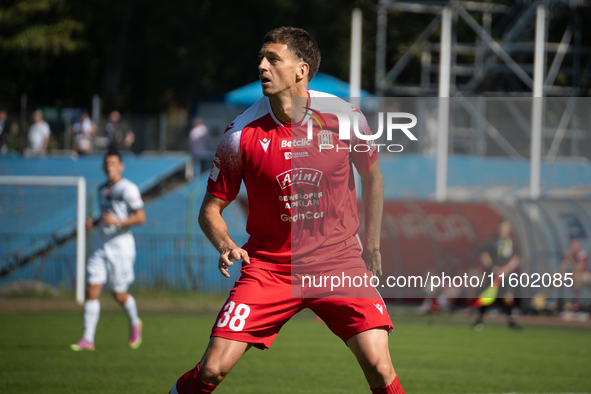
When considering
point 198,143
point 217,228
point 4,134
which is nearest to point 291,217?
point 217,228

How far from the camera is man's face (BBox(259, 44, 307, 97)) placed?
4918 millimetres

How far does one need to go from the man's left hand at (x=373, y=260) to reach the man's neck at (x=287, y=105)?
990 millimetres

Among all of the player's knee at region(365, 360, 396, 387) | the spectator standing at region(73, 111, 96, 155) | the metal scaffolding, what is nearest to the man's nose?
the player's knee at region(365, 360, 396, 387)

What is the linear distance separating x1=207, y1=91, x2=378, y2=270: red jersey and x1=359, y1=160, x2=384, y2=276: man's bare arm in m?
0.12

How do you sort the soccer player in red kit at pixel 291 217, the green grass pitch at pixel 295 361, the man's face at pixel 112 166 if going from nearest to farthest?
the soccer player in red kit at pixel 291 217 < the green grass pitch at pixel 295 361 < the man's face at pixel 112 166

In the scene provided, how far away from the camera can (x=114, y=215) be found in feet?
35.9

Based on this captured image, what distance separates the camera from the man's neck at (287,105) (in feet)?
16.4

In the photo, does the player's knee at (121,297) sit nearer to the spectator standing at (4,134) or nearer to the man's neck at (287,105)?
the man's neck at (287,105)

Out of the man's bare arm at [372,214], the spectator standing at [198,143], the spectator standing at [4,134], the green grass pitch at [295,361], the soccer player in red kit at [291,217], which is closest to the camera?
the soccer player in red kit at [291,217]

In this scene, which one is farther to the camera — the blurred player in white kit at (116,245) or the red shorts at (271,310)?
the blurred player in white kit at (116,245)

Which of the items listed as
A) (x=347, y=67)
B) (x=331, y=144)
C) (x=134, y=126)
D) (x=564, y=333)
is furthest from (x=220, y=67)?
(x=331, y=144)

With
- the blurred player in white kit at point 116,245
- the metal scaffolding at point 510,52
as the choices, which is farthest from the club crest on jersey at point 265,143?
the metal scaffolding at point 510,52

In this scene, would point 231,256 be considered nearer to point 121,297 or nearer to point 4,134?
point 121,297

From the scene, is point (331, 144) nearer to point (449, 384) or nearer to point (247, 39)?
point (449, 384)
